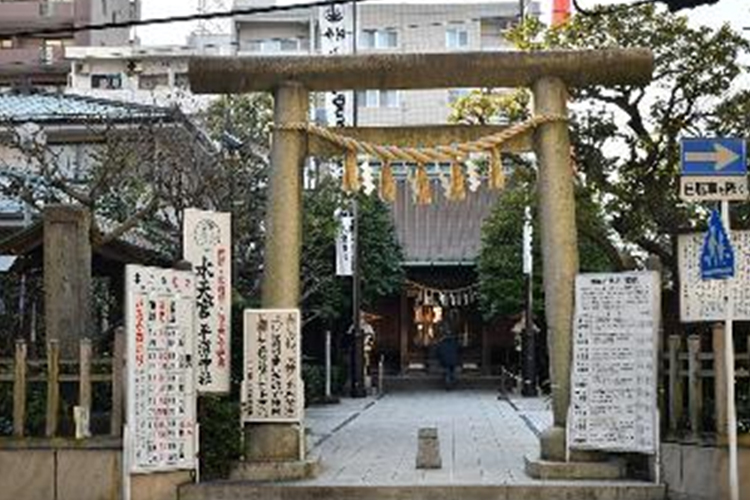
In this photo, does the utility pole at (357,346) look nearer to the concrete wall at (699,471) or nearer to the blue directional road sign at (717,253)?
the concrete wall at (699,471)

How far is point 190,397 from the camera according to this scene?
13102 millimetres

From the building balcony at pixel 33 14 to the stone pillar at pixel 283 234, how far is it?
47.6 metres

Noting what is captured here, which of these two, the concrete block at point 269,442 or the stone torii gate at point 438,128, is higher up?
the stone torii gate at point 438,128

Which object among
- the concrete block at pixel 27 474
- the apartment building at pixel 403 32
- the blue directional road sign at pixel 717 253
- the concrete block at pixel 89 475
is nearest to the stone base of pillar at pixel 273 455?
the concrete block at pixel 89 475

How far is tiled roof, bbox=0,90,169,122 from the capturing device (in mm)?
28781

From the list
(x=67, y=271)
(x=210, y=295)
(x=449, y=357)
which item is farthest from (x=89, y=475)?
(x=449, y=357)

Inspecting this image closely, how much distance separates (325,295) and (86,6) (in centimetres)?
3040

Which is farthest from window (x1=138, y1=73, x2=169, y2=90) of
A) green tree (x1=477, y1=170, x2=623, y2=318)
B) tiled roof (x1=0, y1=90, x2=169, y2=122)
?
tiled roof (x1=0, y1=90, x2=169, y2=122)

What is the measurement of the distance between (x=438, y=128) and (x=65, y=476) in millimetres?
6472

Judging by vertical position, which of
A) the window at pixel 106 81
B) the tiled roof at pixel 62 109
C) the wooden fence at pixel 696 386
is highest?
the window at pixel 106 81

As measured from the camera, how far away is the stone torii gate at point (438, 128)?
14227 mm

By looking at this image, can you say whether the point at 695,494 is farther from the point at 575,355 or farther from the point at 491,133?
the point at 491,133

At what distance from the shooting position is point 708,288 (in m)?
12.8

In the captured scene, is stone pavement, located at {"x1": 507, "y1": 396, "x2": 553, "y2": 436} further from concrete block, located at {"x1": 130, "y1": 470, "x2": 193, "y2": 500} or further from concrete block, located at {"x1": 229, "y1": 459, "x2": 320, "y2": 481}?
concrete block, located at {"x1": 130, "y1": 470, "x2": 193, "y2": 500}
